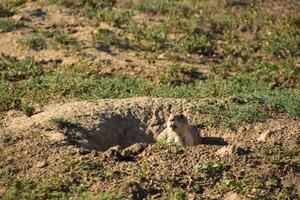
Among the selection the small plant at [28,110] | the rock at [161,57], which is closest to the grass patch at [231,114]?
the small plant at [28,110]

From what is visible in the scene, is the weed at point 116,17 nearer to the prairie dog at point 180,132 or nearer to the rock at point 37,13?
the rock at point 37,13

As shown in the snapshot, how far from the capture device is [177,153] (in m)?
7.58

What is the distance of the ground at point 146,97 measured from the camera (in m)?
7.05

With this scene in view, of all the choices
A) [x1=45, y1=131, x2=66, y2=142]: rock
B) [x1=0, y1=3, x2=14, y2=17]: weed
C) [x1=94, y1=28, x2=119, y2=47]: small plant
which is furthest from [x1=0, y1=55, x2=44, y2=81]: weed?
[x1=45, y1=131, x2=66, y2=142]: rock

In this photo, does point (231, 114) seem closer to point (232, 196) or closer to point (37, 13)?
point (232, 196)

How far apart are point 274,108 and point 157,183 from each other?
3.30 meters

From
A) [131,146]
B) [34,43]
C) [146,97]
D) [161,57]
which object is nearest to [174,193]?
[131,146]

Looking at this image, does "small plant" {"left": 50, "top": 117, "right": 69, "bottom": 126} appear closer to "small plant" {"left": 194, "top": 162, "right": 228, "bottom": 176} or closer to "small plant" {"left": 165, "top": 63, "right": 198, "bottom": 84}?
"small plant" {"left": 194, "top": 162, "right": 228, "bottom": 176}

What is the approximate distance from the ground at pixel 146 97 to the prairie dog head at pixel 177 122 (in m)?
0.54

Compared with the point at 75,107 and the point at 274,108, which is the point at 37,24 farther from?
the point at 274,108

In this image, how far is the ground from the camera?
705cm

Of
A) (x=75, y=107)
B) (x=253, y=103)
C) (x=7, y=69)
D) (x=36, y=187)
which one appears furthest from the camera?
Answer: (x=7, y=69)

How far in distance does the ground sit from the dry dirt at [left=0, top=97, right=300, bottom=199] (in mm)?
18

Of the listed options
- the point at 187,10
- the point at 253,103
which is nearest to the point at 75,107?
the point at 253,103
